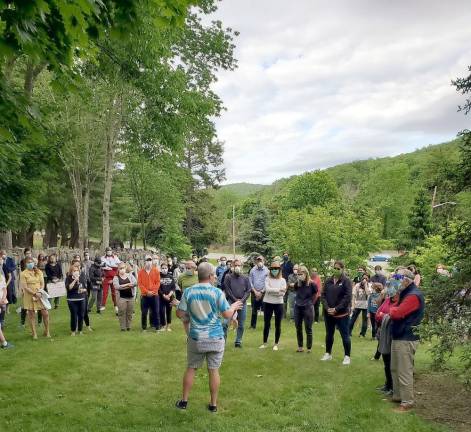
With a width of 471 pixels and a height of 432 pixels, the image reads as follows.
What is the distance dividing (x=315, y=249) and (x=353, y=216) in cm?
278

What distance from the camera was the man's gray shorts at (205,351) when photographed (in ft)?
19.6

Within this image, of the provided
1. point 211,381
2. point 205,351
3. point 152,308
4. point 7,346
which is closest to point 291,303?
point 152,308

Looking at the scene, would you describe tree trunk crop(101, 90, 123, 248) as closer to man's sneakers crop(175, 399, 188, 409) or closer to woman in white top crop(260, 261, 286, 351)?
woman in white top crop(260, 261, 286, 351)

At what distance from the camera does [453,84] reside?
6.73 metres

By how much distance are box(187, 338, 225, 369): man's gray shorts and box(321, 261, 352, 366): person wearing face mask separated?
10.7ft

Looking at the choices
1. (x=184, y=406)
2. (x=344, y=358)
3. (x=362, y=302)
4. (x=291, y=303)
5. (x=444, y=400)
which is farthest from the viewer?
(x=291, y=303)

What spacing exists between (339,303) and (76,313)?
645 cm

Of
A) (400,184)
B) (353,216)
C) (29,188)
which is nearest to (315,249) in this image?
(353,216)

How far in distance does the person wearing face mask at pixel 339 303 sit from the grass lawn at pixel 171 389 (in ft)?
2.05

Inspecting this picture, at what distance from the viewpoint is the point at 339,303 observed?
862 centimetres

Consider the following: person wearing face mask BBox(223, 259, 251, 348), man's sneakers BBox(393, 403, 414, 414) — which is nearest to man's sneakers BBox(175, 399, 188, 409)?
man's sneakers BBox(393, 403, 414, 414)

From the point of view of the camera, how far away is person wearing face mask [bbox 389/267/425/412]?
252 inches

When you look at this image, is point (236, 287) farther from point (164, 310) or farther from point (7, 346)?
point (7, 346)

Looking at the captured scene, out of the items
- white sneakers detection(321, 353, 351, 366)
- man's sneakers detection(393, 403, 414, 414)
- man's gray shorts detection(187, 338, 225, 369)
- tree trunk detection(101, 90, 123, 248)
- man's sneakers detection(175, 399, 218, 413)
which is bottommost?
man's sneakers detection(393, 403, 414, 414)
